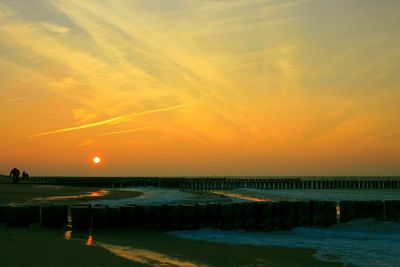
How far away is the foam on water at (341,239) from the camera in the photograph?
9.61 meters

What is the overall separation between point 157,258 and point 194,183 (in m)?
71.2

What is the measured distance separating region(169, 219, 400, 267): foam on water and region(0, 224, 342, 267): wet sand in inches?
24.2

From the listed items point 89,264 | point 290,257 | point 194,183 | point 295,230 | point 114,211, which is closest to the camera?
point 89,264

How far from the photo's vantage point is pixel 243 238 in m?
12.5

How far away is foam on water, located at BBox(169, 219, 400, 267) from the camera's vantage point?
9.61m

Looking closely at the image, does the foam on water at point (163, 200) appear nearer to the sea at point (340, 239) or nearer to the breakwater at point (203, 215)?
the breakwater at point (203, 215)

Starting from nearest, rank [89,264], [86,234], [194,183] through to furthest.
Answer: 1. [89,264]
2. [86,234]
3. [194,183]

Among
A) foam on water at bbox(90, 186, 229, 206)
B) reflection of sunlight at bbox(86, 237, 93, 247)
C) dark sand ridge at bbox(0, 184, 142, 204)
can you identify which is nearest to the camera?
reflection of sunlight at bbox(86, 237, 93, 247)

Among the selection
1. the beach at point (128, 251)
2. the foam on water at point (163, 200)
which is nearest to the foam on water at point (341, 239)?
the beach at point (128, 251)

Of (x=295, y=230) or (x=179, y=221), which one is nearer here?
(x=179, y=221)

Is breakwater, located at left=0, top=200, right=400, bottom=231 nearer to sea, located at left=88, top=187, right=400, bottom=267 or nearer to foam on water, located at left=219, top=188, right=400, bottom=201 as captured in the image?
sea, located at left=88, top=187, right=400, bottom=267

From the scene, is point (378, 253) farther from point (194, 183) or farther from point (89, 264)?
point (194, 183)

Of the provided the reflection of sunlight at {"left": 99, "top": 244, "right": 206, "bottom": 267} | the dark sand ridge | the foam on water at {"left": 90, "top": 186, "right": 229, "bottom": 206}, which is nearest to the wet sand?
the reflection of sunlight at {"left": 99, "top": 244, "right": 206, "bottom": 267}

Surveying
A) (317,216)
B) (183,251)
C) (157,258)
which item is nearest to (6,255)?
(157,258)
